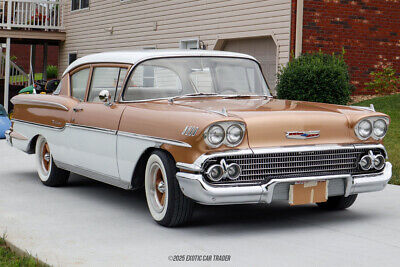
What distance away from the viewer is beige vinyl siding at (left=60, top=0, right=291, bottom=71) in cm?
1520

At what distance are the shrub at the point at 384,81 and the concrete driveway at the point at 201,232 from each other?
8527 mm

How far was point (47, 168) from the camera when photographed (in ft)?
26.6

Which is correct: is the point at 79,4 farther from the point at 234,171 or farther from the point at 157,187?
the point at 234,171

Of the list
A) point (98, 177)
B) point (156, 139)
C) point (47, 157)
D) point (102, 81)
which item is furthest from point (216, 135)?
point (47, 157)

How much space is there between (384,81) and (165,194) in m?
11.2

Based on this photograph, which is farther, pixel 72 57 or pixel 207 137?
pixel 72 57

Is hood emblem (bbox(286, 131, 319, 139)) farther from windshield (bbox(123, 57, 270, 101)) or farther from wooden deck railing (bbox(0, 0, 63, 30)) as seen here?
wooden deck railing (bbox(0, 0, 63, 30))

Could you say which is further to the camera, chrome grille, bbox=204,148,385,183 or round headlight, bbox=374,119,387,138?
round headlight, bbox=374,119,387,138

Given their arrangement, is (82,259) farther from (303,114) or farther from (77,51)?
(77,51)

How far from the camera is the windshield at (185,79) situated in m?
6.44

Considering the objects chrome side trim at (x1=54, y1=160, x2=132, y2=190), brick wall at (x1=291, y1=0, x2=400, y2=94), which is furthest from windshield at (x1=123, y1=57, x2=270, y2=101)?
brick wall at (x1=291, y1=0, x2=400, y2=94)

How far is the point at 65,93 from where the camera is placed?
783 cm

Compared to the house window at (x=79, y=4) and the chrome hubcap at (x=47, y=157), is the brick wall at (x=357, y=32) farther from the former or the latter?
the house window at (x=79, y=4)

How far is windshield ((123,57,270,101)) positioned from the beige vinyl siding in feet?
26.5
